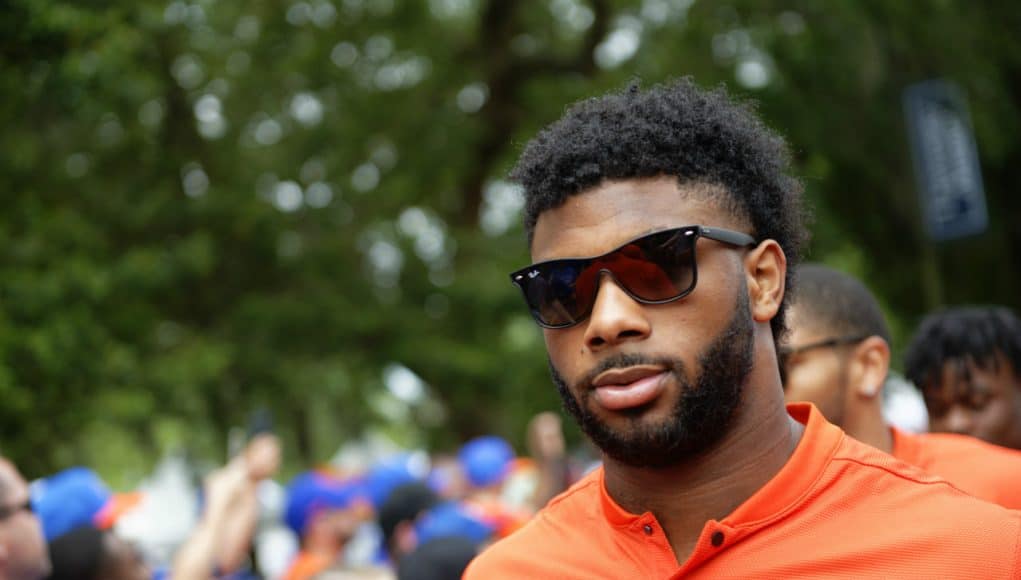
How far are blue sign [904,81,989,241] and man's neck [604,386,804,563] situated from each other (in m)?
11.0

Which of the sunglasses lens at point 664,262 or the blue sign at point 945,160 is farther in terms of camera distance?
the blue sign at point 945,160

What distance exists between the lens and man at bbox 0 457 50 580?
3.29 metres

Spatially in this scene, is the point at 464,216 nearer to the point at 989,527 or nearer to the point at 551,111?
the point at 551,111

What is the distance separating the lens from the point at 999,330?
155 inches

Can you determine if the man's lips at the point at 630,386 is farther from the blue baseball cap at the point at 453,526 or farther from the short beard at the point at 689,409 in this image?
the blue baseball cap at the point at 453,526

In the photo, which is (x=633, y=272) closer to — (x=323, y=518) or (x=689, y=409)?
(x=689, y=409)

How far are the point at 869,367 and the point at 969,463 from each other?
1.25ft

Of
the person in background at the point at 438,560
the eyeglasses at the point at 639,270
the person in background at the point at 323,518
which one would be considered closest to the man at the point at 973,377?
the person in background at the point at 438,560

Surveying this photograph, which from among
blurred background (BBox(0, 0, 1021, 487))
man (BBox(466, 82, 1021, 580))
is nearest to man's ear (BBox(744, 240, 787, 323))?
man (BBox(466, 82, 1021, 580))

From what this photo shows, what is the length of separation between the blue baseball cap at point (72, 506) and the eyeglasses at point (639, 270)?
308cm

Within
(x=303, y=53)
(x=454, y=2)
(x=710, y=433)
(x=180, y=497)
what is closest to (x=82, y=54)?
(x=710, y=433)

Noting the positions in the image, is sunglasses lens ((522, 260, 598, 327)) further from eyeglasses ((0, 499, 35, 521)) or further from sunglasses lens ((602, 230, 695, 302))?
eyeglasses ((0, 499, 35, 521))

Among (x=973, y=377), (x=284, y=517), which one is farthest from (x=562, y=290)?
(x=284, y=517)

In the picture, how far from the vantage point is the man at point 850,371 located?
125 inches
